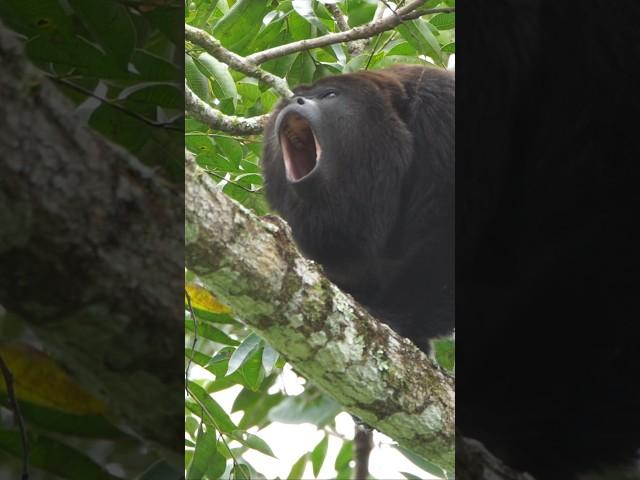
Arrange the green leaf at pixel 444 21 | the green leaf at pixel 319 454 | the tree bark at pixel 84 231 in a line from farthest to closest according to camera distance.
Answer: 1. the green leaf at pixel 444 21
2. the green leaf at pixel 319 454
3. the tree bark at pixel 84 231

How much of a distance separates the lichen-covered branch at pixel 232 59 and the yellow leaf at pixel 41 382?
44 cm

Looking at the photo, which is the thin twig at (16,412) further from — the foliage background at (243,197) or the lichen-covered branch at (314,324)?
the lichen-covered branch at (314,324)

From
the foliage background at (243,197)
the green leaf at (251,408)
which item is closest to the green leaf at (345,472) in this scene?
the foliage background at (243,197)

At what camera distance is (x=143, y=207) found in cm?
101

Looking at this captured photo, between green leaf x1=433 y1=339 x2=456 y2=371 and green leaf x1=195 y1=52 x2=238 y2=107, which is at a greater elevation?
green leaf x1=195 y1=52 x2=238 y2=107

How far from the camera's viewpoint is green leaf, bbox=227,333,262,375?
118 centimetres

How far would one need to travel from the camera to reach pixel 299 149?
124 cm

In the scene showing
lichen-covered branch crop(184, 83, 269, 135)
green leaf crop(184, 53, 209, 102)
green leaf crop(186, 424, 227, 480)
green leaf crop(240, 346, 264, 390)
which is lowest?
green leaf crop(186, 424, 227, 480)

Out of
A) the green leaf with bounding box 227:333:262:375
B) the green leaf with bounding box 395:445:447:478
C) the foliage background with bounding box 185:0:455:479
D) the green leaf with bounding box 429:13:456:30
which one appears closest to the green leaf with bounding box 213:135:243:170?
the foliage background with bounding box 185:0:455:479

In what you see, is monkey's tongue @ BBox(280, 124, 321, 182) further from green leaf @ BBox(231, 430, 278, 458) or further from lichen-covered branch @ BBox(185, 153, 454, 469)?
green leaf @ BBox(231, 430, 278, 458)

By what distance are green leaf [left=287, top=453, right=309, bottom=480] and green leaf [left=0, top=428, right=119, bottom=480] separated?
229 mm

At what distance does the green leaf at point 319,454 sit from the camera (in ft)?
3.88
